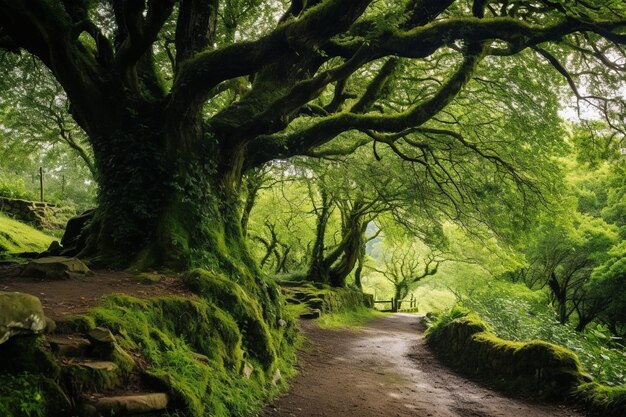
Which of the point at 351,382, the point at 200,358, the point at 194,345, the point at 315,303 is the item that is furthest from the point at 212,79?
the point at 315,303

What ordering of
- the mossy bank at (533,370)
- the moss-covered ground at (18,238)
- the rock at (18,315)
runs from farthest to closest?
the moss-covered ground at (18,238) < the mossy bank at (533,370) < the rock at (18,315)

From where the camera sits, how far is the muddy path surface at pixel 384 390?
639 centimetres

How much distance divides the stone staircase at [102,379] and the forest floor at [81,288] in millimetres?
580

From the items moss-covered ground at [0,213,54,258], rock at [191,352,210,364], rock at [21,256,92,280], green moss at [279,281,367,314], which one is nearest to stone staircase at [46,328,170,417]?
rock at [191,352,210,364]

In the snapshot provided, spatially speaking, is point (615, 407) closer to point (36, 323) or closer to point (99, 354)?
point (99, 354)

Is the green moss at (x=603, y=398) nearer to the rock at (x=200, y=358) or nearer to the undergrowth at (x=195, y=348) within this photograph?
the undergrowth at (x=195, y=348)

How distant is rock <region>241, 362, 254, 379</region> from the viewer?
19.4 ft

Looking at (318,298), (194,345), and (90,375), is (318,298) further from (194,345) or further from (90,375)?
(90,375)

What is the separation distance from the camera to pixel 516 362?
7957 millimetres

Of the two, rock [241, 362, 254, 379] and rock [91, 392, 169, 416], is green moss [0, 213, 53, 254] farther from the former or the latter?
rock [91, 392, 169, 416]

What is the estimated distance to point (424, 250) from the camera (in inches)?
A: 1475

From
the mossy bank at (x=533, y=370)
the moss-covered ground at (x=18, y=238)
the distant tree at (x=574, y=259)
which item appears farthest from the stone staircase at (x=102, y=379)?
the distant tree at (x=574, y=259)

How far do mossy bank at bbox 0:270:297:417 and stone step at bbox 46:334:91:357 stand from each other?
8 cm

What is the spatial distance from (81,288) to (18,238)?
11.8 m
